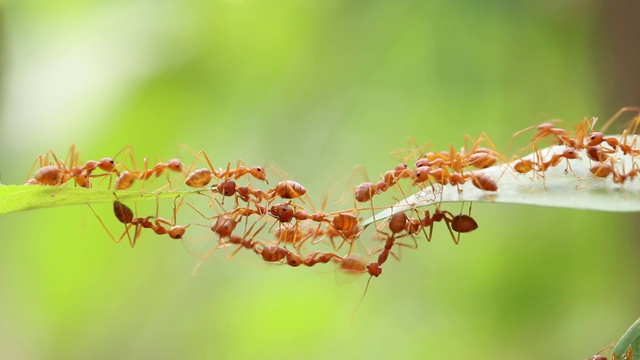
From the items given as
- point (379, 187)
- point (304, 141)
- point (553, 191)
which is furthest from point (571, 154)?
point (304, 141)

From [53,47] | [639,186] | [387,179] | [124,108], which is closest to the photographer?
[639,186]

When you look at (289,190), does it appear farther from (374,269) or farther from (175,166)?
(175,166)

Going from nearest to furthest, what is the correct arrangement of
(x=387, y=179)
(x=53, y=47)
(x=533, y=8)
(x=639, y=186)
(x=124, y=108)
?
1. (x=639, y=186)
2. (x=387, y=179)
3. (x=124, y=108)
4. (x=53, y=47)
5. (x=533, y=8)

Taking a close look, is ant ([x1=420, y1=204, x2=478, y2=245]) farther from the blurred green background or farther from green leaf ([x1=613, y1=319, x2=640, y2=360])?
the blurred green background

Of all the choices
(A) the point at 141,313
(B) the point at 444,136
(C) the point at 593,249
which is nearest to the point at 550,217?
(C) the point at 593,249

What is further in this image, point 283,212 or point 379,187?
point 379,187

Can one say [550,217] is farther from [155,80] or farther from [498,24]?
[155,80]

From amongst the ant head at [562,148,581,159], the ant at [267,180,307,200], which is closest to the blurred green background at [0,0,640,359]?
the ant at [267,180,307,200]

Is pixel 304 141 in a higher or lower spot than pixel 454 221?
lower
